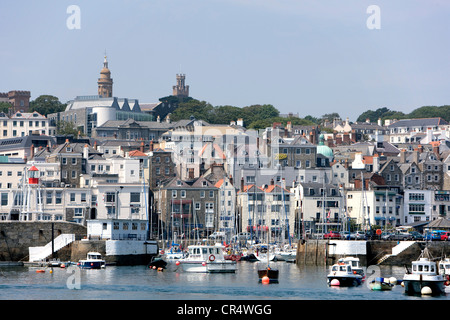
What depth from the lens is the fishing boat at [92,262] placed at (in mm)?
77062

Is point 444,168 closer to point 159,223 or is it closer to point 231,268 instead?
point 159,223

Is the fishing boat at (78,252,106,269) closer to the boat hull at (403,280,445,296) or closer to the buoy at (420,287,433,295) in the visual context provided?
the boat hull at (403,280,445,296)

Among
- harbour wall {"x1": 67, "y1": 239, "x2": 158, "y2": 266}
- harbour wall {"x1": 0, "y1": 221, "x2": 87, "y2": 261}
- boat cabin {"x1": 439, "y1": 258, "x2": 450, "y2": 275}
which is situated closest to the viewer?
boat cabin {"x1": 439, "y1": 258, "x2": 450, "y2": 275}

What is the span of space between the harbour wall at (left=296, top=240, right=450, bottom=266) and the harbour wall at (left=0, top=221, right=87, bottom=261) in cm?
2225

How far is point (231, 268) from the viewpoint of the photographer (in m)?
73.4

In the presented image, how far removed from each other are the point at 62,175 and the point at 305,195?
3068 centimetres

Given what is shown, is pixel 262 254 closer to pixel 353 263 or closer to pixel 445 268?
pixel 353 263

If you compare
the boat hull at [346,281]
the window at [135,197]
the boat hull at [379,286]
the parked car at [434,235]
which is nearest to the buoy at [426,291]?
the boat hull at [379,286]

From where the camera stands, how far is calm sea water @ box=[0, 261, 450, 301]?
54.2m

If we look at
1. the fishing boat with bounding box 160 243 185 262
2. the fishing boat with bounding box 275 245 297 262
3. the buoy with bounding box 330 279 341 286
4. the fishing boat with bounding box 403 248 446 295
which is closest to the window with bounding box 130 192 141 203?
the fishing boat with bounding box 160 243 185 262

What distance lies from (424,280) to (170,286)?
53.2 feet

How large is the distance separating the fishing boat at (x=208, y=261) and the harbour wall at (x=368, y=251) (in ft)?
35.8

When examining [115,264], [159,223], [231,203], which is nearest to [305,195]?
[231,203]
